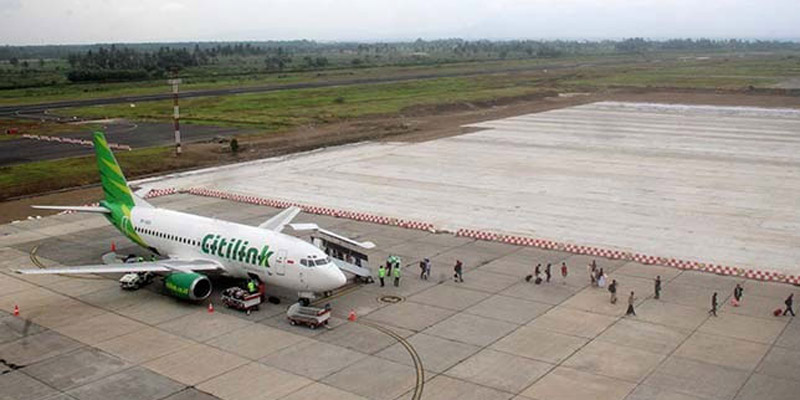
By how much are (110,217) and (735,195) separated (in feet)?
181

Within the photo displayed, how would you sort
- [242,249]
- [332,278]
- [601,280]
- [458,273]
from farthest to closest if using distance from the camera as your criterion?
[458,273] < [601,280] < [242,249] < [332,278]

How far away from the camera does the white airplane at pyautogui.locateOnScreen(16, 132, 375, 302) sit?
1561 inches

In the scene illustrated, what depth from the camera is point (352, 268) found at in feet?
148

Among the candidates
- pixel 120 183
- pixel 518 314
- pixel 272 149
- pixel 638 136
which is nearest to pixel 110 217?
pixel 120 183

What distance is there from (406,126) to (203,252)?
8000 cm

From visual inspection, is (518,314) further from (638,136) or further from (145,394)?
(638,136)

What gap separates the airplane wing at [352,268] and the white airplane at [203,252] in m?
0.07

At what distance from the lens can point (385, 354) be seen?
3478 centimetres

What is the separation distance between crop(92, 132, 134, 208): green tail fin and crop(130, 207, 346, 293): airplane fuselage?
127 centimetres

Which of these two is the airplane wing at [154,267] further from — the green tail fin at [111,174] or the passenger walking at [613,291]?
the passenger walking at [613,291]

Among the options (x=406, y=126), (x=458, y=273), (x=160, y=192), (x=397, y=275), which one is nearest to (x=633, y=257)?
(x=458, y=273)

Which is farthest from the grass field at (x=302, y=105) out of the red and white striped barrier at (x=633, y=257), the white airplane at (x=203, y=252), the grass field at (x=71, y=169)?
the white airplane at (x=203, y=252)

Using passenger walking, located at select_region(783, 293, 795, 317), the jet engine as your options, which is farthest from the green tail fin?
passenger walking, located at select_region(783, 293, 795, 317)

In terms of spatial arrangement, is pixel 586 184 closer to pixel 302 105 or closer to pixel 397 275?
pixel 397 275
